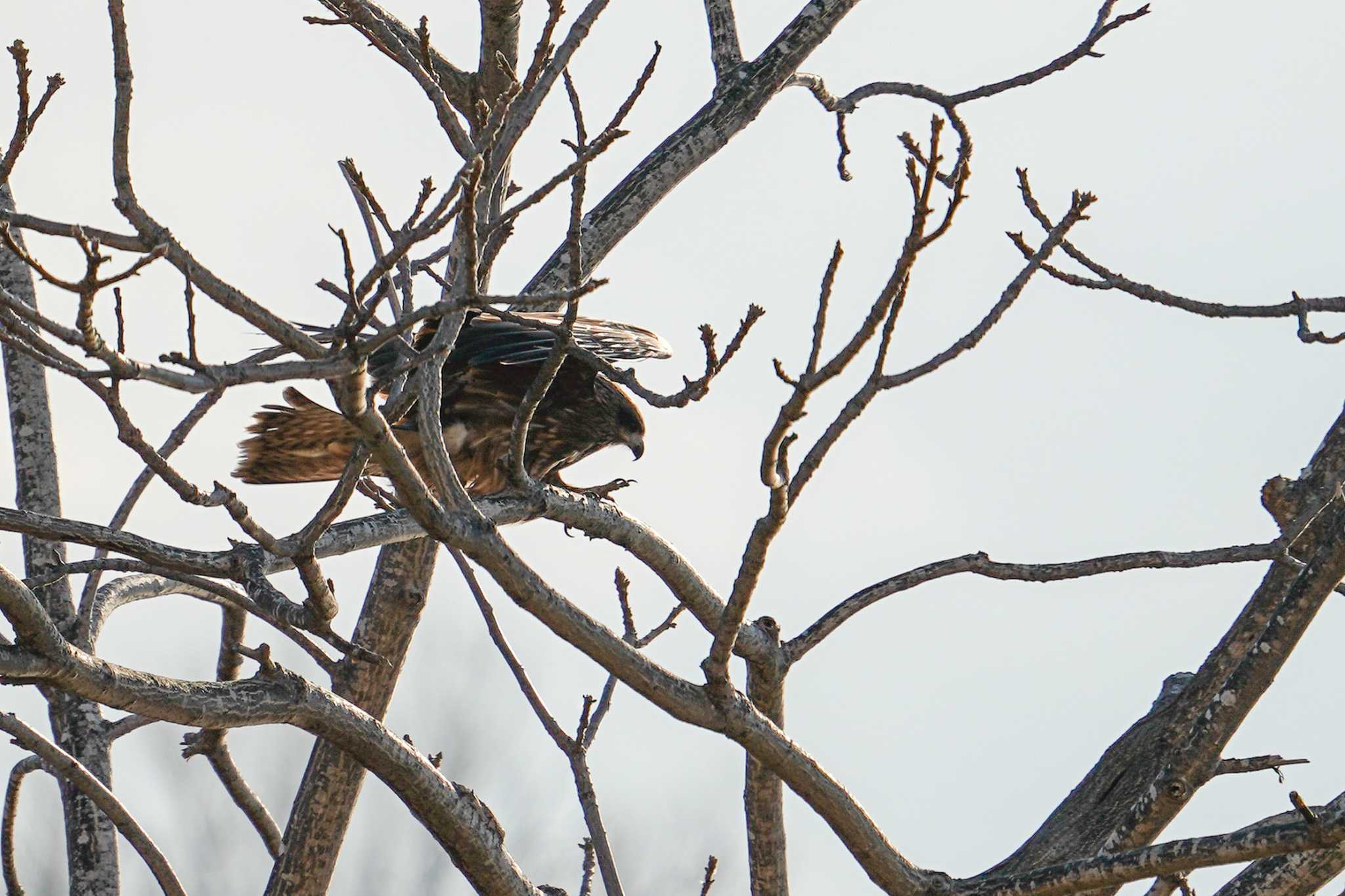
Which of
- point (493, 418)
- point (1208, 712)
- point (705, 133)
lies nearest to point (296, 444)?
point (493, 418)

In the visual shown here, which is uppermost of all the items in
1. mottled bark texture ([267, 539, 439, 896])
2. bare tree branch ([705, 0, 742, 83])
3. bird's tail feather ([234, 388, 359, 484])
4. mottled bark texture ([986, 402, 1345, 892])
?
bare tree branch ([705, 0, 742, 83])

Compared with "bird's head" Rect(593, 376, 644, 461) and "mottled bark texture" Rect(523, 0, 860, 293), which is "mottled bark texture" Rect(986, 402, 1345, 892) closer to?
"mottled bark texture" Rect(523, 0, 860, 293)

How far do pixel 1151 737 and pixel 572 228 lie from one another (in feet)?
6.33

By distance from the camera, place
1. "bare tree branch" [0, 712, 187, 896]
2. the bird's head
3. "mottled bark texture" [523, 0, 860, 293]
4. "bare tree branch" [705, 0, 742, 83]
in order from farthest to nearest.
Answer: the bird's head → "bare tree branch" [705, 0, 742, 83] → "mottled bark texture" [523, 0, 860, 293] → "bare tree branch" [0, 712, 187, 896]

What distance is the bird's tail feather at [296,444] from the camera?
4.56m

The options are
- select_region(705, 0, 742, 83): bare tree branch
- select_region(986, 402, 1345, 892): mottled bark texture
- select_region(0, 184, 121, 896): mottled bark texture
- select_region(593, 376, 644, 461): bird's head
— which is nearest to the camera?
select_region(986, 402, 1345, 892): mottled bark texture

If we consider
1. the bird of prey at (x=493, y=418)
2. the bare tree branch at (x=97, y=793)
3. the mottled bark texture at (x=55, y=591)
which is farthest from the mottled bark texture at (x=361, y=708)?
the bare tree branch at (x=97, y=793)

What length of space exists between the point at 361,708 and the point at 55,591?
0.81 meters

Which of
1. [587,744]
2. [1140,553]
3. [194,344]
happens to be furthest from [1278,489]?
[194,344]

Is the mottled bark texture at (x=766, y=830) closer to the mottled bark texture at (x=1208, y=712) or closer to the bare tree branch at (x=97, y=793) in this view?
the mottled bark texture at (x=1208, y=712)

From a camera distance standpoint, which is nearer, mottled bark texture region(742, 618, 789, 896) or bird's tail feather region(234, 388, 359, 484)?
mottled bark texture region(742, 618, 789, 896)

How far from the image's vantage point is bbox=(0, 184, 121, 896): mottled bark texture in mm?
3723

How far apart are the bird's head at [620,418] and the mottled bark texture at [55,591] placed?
176 cm

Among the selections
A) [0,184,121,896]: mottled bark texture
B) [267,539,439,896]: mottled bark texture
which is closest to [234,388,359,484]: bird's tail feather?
[267,539,439,896]: mottled bark texture
